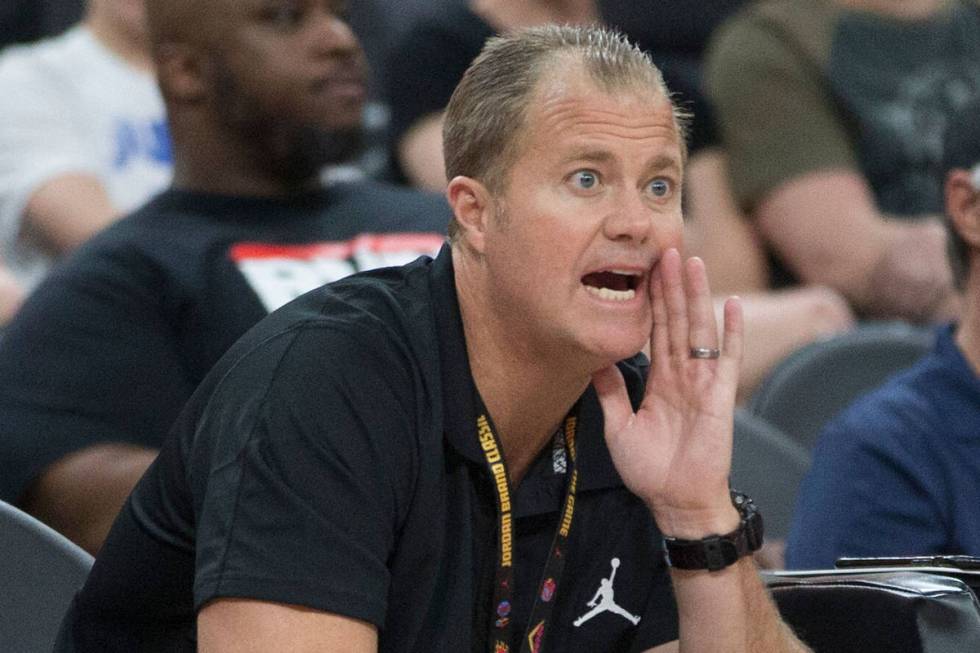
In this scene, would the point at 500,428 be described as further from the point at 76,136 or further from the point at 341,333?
the point at 76,136

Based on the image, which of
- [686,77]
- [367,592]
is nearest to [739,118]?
[686,77]

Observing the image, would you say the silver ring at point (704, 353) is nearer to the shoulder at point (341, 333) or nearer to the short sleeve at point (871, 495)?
the shoulder at point (341, 333)

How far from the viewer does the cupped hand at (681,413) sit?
1.96 m

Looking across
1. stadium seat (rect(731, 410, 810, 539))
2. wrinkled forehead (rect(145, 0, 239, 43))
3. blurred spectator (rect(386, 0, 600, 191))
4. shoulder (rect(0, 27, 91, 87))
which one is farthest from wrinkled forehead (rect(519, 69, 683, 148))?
shoulder (rect(0, 27, 91, 87))

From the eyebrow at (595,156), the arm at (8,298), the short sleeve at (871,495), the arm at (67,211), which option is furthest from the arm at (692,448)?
the arm at (67,211)

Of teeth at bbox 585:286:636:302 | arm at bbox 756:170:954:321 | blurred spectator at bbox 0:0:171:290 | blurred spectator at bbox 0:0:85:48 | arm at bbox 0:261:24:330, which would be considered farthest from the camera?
blurred spectator at bbox 0:0:85:48

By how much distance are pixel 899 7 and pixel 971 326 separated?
5.82 ft

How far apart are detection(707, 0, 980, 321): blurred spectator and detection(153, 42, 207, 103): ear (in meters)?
1.56

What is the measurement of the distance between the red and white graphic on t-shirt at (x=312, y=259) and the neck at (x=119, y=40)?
1452 mm

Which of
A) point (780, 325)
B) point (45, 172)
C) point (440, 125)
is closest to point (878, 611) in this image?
point (780, 325)

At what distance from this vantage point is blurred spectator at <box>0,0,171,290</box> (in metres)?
3.85

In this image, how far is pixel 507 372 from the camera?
6.52 ft

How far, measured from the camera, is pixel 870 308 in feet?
13.6

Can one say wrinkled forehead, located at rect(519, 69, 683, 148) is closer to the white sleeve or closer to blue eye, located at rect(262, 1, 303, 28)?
blue eye, located at rect(262, 1, 303, 28)
